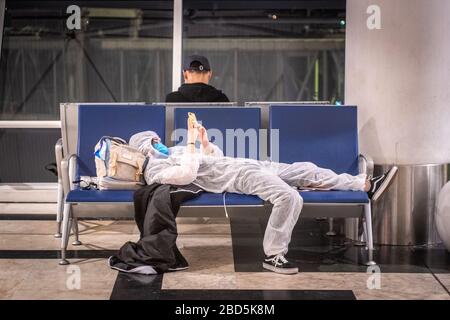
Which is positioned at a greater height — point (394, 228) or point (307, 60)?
point (307, 60)

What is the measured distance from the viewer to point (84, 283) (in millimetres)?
4312

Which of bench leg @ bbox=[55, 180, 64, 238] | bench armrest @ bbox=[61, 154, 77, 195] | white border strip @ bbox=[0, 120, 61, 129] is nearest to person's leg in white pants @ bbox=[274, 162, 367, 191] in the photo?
bench armrest @ bbox=[61, 154, 77, 195]

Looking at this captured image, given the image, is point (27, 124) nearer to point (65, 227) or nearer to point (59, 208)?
point (59, 208)

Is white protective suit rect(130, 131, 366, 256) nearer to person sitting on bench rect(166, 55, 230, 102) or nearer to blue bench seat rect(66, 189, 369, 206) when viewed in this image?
blue bench seat rect(66, 189, 369, 206)

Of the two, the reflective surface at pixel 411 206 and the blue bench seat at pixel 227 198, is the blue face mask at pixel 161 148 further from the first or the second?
the reflective surface at pixel 411 206

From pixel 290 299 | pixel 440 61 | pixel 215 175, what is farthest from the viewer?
pixel 440 61

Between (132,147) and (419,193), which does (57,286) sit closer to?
(132,147)

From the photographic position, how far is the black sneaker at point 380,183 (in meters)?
4.97

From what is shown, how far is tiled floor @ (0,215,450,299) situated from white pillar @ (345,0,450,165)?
73 cm

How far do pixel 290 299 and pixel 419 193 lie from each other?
168 cm

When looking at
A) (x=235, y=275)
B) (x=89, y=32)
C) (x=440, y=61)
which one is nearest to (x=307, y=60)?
(x=89, y=32)

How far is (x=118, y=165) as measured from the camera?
190 inches
